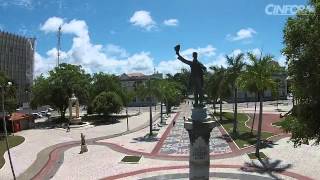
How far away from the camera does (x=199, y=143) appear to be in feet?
74.4

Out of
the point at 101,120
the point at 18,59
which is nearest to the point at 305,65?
the point at 101,120

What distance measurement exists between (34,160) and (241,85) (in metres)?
20.5

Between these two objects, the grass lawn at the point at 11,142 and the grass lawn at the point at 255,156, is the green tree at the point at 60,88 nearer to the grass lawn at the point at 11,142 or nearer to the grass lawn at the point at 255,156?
the grass lawn at the point at 11,142

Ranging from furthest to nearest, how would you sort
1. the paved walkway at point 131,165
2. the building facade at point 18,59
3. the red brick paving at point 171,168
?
1. the building facade at point 18,59
2. the paved walkway at point 131,165
3. the red brick paving at point 171,168

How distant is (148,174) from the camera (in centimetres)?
3225

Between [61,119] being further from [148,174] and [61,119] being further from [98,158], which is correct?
[148,174]

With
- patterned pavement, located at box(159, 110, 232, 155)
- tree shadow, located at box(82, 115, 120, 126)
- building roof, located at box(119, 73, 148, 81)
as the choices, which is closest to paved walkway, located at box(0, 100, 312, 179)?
patterned pavement, located at box(159, 110, 232, 155)

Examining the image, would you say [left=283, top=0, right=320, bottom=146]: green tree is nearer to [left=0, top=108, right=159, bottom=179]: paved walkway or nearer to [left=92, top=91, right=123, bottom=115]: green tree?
[left=0, top=108, right=159, bottom=179]: paved walkway

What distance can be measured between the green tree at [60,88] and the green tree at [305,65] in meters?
56.2

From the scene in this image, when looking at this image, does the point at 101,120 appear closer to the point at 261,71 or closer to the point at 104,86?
the point at 104,86

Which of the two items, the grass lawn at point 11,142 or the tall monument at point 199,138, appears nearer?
the tall monument at point 199,138

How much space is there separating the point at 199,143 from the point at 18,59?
145 m

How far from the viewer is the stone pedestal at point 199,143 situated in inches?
889

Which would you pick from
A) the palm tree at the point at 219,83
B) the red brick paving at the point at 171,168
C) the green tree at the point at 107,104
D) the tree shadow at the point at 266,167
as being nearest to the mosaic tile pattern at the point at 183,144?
the red brick paving at the point at 171,168
